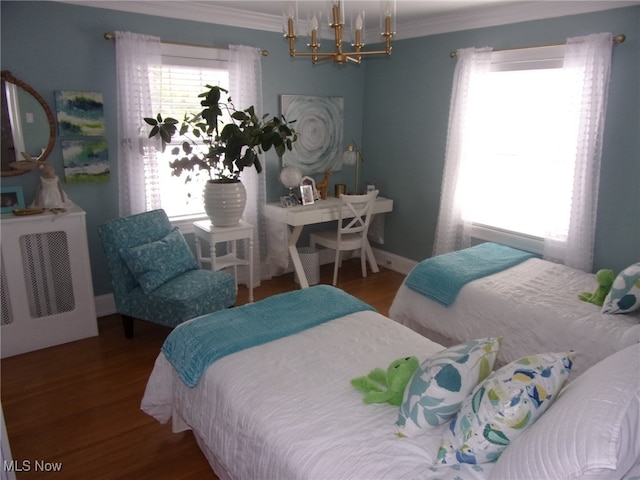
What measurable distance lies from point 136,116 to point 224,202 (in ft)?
2.92

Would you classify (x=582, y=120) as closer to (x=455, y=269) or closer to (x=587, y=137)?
(x=587, y=137)

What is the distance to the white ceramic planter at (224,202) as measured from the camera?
11.5 feet

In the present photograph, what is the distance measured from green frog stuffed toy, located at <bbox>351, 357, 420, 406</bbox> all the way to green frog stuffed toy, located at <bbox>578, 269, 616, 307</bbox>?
151 centimetres

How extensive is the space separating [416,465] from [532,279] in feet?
6.50

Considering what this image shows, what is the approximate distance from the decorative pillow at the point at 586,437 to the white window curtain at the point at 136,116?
3.08 m

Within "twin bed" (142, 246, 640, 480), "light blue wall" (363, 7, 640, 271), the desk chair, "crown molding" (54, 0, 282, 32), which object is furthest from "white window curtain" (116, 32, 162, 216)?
"light blue wall" (363, 7, 640, 271)

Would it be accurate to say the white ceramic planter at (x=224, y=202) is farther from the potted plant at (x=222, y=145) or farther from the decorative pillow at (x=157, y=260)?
the decorative pillow at (x=157, y=260)

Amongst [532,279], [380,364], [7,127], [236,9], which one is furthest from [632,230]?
[7,127]

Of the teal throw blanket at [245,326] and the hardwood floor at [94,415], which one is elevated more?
the teal throw blanket at [245,326]

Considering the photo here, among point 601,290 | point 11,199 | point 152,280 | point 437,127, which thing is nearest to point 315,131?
point 437,127

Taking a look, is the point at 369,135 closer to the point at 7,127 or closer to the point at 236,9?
the point at 236,9

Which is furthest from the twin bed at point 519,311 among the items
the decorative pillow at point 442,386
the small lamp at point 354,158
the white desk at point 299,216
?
the small lamp at point 354,158

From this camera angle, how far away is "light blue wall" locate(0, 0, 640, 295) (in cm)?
300

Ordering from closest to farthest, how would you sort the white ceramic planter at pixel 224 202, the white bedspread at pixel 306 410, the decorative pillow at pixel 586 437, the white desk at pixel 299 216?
the decorative pillow at pixel 586 437 < the white bedspread at pixel 306 410 < the white ceramic planter at pixel 224 202 < the white desk at pixel 299 216
